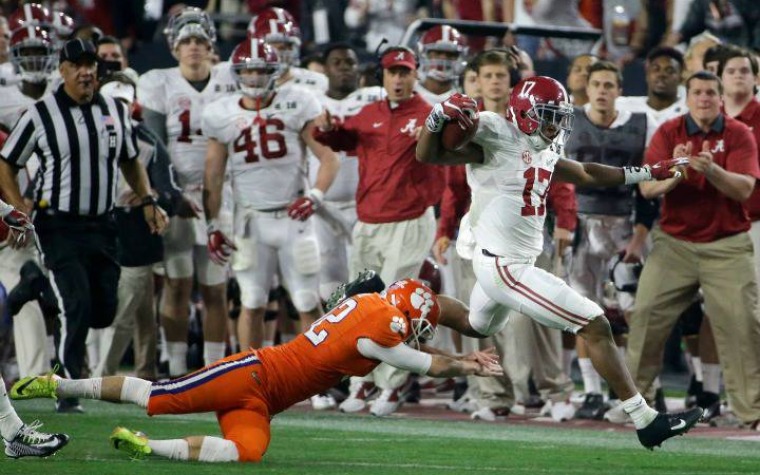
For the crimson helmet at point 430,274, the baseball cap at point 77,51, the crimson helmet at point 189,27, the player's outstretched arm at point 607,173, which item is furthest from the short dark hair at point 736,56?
the baseball cap at point 77,51

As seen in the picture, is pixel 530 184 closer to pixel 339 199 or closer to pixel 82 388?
pixel 82 388

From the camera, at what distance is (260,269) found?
31.7 feet

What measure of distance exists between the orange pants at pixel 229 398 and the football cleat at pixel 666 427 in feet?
5.20

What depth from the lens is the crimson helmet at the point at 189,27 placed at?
10.4 m

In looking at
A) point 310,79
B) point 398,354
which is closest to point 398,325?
point 398,354

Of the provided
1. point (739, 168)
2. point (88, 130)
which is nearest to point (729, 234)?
point (739, 168)

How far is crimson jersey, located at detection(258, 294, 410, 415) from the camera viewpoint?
22.3ft

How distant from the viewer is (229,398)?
6.69 meters

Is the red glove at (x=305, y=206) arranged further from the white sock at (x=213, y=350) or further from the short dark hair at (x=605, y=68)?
the short dark hair at (x=605, y=68)

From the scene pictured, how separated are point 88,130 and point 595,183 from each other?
2.71 meters

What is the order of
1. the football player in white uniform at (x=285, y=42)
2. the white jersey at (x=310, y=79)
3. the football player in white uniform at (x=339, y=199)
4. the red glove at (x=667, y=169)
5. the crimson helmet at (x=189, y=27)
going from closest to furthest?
the red glove at (x=667, y=169)
the football player in white uniform at (x=339, y=199)
the crimson helmet at (x=189, y=27)
the football player in white uniform at (x=285, y=42)
the white jersey at (x=310, y=79)

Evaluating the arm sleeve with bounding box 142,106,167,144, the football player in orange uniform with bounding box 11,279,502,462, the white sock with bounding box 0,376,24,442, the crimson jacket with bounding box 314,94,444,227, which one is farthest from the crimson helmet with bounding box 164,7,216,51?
the white sock with bounding box 0,376,24,442

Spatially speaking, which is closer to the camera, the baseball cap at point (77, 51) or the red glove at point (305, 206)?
the baseball cap at point (77, 51)

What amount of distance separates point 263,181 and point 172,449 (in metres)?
3.33
